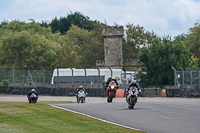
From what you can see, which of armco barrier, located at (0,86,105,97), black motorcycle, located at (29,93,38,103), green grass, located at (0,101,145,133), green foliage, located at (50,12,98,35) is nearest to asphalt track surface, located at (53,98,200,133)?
green grass, located at (0,101,145,133)

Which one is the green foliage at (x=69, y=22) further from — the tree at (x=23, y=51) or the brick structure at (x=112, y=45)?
the tree at (x=23, y=51)

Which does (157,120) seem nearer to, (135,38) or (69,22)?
(135,38)

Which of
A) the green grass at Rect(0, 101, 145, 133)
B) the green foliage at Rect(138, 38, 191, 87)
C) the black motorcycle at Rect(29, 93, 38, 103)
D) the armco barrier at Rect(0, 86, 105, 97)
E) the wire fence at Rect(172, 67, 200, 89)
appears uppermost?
the green foliage at Rect(138, 38, 191, 87)

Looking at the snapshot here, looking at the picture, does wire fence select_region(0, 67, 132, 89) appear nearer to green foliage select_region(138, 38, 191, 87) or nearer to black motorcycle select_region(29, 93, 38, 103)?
green foliage select_region(138, 38, 191, 87)

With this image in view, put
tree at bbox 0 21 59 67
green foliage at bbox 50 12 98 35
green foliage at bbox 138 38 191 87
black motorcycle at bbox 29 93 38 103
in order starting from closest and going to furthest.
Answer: black motorcycle at bbox 29 93 38 103
green foliage at bbox 138 38 191 87
tree at bbox 0 21 59 67
green foliage at bbox 50 12 98 35

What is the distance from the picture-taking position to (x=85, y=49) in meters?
107

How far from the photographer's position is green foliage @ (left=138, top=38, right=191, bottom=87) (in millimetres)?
51969

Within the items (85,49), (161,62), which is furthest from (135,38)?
(161,62)

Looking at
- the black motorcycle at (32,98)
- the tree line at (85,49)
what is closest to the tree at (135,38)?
the tree line at (85,49)

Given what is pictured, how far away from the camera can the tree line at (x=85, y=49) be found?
174 feet

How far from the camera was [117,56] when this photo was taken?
92.2 m

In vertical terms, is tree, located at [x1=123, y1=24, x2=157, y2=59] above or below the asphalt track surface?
above

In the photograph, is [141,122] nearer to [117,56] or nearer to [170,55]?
[170,55]

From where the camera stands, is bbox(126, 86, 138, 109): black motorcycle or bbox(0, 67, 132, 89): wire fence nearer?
bbox(126, 86, 138, 109): black motorcycle
